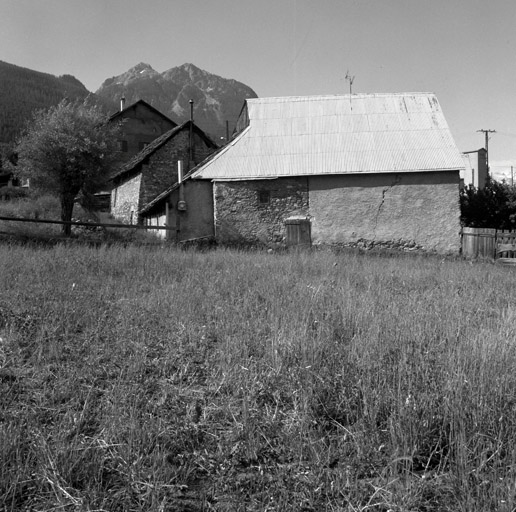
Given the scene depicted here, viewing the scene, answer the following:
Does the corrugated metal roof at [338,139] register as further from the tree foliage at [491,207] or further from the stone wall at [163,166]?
the stone wall at [163,166]

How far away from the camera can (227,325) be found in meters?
4.37

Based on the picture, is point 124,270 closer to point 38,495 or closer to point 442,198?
point 38,495

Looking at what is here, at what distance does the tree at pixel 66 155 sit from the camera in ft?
64.3

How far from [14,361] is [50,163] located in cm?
1849

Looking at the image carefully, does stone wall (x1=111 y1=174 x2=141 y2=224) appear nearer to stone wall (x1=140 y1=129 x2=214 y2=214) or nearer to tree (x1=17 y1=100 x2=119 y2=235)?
stone wall (x1=140 y1=129 x2=214 y2=214)

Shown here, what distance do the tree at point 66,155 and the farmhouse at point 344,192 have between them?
197 inches

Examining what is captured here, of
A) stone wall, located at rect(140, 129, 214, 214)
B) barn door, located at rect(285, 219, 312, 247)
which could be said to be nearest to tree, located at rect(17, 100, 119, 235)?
stone wall, located at rect(140, 129, 214, 214)

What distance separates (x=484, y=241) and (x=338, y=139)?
7.51 metres

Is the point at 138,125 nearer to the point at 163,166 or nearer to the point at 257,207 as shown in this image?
the point at 163,166

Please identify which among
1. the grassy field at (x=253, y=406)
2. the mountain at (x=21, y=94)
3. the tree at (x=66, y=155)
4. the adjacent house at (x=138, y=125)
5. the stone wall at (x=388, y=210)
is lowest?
the grassy field at (x=253, y=406)

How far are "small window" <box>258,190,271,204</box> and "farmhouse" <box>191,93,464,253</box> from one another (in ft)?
0.14

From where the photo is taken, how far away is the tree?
19.6 m

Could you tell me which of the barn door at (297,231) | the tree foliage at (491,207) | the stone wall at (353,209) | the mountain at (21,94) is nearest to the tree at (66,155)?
the stone wall at (353,209)

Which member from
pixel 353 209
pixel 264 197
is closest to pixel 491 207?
pixel 353 209
